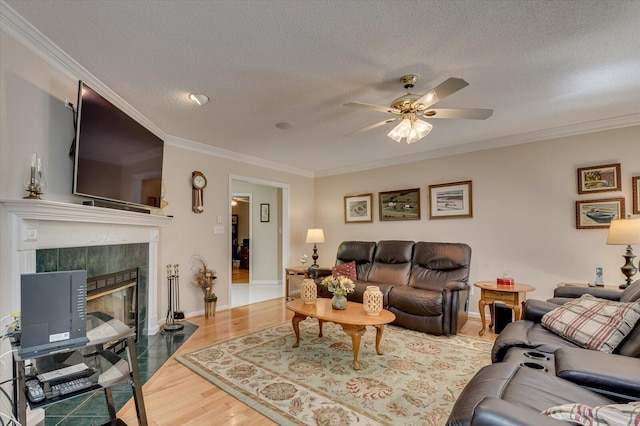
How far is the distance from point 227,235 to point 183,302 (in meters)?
1.11

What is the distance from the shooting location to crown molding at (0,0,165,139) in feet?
5.54

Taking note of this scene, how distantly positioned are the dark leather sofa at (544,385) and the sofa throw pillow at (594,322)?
0.05m

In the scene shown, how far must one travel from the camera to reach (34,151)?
6.29 ft

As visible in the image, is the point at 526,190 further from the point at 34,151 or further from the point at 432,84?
the point at 34,151

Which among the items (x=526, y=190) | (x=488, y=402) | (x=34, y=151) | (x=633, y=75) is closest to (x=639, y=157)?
(x=526, y=190)

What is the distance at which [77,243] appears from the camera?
216 cm

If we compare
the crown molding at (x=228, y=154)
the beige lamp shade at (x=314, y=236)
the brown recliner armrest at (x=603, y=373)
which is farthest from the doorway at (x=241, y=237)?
the brown recliner armrest at (x=603, y=373)

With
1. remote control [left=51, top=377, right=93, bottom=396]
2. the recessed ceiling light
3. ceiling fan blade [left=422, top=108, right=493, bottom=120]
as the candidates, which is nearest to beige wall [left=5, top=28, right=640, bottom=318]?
the recessed ceiling light

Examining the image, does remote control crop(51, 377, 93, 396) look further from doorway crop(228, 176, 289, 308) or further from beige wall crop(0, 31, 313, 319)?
doorway crop(228, 176, 289, 308)

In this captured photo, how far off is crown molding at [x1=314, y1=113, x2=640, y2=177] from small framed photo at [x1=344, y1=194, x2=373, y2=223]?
1.73 ft

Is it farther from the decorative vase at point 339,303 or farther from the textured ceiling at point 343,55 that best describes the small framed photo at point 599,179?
the decorative vase at point 339,303

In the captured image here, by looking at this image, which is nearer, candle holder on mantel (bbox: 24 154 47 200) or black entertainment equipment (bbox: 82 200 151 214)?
candle holder on mantel (bbox: 24 154 47 200)

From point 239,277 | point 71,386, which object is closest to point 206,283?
point 71,386

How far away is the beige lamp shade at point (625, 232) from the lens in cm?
274
